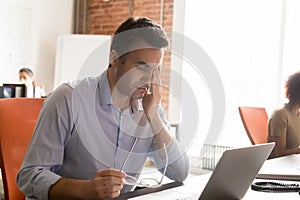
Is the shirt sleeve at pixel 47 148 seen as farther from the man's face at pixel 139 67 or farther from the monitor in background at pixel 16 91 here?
the monitor in background at pixel 16 91

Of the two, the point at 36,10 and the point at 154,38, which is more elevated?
the point at 36,10

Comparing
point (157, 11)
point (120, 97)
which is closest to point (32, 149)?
point (120, 97)

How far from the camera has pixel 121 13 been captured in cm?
559

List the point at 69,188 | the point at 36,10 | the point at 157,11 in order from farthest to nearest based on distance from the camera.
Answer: the point at 36,10 < the point at 157,11 < the point at 69,188

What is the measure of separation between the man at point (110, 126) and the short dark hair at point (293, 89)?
1421mm

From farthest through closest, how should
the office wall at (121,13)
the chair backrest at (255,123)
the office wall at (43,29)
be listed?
the office wall at (43,29)
the office wall at (121,13)
the chair backrest at (255,123)

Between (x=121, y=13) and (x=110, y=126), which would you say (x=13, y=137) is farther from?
(x=121, y=13)

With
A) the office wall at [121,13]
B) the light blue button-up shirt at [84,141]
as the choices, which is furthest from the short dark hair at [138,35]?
the office wall at [121,13]

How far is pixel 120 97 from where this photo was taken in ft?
4.79

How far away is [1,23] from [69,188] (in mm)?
4523

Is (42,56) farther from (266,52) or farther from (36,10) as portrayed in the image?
(266,52)

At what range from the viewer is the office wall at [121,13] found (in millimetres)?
5152

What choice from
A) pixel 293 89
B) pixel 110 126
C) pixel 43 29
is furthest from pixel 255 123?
pixel 43 29

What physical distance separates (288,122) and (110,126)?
156cm
